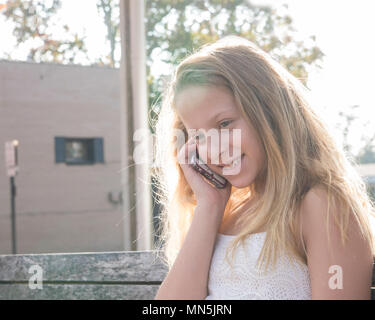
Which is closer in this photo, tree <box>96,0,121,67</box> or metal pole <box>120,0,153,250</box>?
metal pole <box>120,0,153,250</box>

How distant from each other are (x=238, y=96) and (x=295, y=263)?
42cm

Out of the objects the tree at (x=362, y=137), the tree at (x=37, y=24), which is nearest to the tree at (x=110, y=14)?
the tree at (x=37, y=24)

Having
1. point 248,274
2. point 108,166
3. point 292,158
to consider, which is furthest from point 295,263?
point 108,166

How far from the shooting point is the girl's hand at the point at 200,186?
1.51m

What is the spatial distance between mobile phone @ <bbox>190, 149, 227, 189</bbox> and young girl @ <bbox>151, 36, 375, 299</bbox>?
12 millimetres

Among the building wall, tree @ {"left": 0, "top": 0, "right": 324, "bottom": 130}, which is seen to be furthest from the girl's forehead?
the building wall

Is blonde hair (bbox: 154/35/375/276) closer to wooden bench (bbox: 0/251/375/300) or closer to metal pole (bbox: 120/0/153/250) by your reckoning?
wooden bench (bbox: 0/251/375/300)

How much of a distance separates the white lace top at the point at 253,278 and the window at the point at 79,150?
42.9 ft

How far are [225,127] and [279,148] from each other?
139 mm

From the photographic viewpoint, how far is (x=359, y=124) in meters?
4.09

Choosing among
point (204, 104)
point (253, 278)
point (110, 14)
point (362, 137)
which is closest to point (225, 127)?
point (204, 104)

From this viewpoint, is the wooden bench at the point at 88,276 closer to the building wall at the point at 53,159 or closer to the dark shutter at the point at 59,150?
the building wall at the point at 53,159

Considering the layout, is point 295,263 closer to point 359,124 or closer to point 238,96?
point 238,96

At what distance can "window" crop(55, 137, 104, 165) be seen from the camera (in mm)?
14172
